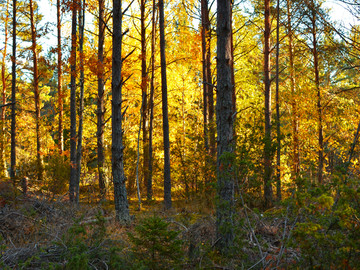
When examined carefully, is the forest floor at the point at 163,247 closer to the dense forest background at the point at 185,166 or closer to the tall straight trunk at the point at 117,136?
the dense forest background at the point at 185,166

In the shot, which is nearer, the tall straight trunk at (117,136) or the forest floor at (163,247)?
the forest floor at (163,247)

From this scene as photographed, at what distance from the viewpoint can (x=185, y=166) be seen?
9812mm

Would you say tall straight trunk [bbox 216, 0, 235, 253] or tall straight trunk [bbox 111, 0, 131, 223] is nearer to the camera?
tall straight trunk [bbox 216, 0, 235, 253]

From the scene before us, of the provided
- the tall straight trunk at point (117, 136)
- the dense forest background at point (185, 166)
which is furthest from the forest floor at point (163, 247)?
the tall straight trunk at point (117, 136)

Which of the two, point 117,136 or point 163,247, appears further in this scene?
point 117,136

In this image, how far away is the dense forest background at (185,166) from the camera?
346 cm

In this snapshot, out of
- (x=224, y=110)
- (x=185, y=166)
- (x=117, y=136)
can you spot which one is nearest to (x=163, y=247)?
(x=224, y=110)

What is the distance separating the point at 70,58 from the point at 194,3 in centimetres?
532

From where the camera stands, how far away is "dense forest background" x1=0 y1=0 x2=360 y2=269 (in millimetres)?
3455

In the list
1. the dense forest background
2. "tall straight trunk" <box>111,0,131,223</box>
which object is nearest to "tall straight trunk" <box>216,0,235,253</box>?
the dense forest background

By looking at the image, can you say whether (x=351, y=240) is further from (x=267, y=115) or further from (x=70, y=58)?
(x=70, y=58)

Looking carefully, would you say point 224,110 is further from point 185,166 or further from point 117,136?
point 185,166

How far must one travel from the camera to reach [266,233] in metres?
5.11

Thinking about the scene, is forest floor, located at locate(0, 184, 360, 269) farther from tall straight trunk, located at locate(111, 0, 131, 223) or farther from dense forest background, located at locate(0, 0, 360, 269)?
tall straight trunk, located at locate(111, 0, 131, 223)
